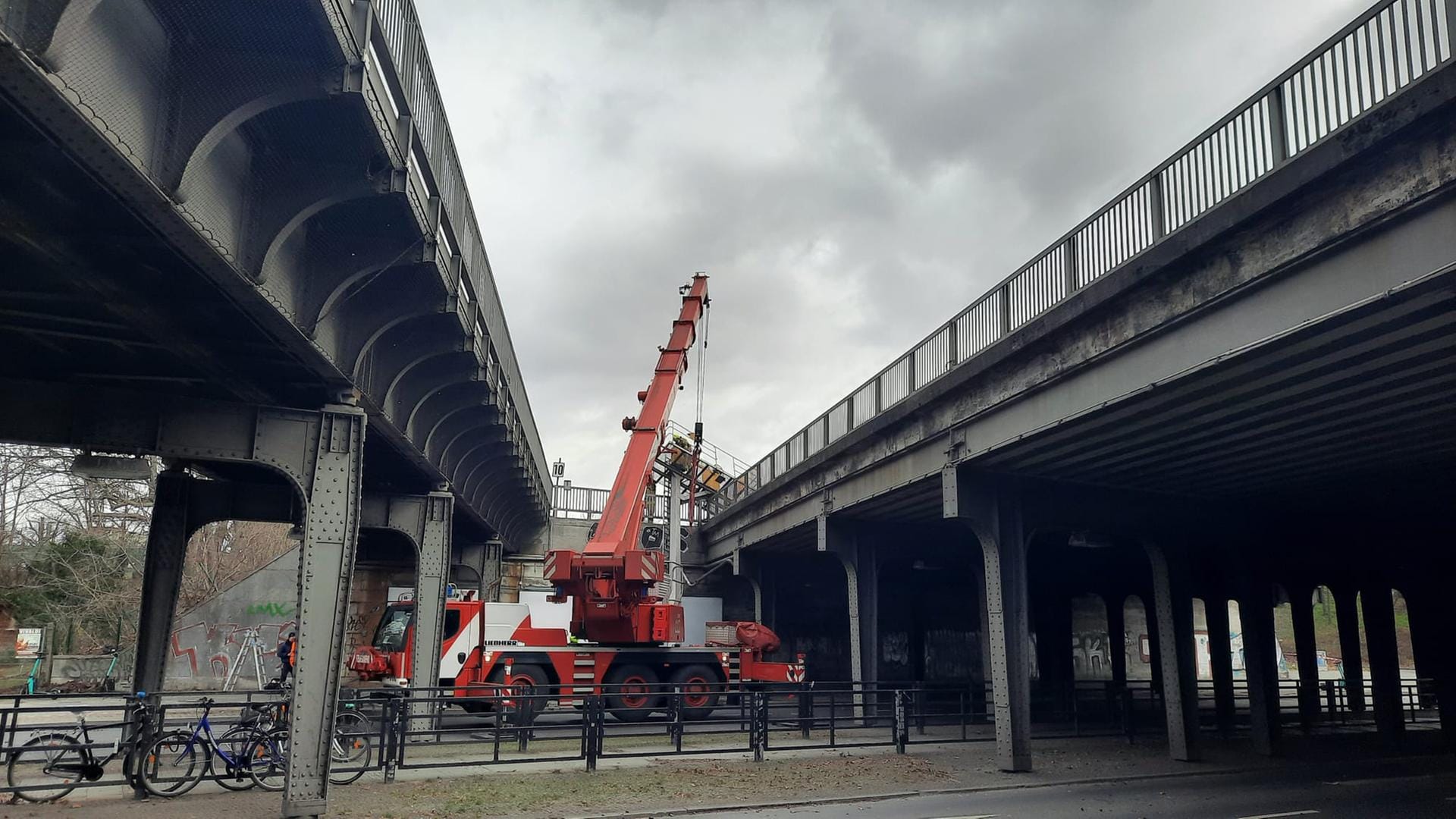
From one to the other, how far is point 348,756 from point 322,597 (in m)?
3.86

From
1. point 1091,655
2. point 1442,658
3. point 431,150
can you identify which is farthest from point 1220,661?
point 431,150

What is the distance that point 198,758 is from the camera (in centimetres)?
1209

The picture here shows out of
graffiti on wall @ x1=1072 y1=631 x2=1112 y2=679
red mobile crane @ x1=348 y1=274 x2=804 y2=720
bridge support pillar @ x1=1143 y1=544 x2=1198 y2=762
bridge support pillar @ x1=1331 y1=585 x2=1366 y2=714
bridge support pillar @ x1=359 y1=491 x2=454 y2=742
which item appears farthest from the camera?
graffiti on wall @ x1=1072 y1=631 x2=1112 y2=679

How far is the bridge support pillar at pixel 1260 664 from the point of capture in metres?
19.3

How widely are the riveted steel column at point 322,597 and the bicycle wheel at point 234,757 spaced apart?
2.18m

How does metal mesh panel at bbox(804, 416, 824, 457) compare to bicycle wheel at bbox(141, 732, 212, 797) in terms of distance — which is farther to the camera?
metal mesh panel at bbox(804, 416, 824, 457)

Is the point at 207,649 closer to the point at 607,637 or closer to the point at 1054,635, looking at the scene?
the point at 607,637

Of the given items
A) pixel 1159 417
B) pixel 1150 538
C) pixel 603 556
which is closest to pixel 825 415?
pixel 603 556

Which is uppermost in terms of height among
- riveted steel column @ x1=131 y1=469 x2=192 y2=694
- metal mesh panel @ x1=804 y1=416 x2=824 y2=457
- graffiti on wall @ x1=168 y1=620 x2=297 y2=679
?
metal mesh panel @ x1=804 y1=416 x2=824 y2=457

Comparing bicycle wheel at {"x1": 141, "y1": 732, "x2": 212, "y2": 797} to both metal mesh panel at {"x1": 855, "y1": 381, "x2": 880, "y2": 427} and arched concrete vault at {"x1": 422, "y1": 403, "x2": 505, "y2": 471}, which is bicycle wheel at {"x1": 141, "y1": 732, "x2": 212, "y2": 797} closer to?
arched concrete vault at {"x1": 422, "y1": 403, "x2": 505, "y2": 471}

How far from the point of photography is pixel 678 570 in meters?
28.8

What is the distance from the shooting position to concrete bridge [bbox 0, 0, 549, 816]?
6.38 meters

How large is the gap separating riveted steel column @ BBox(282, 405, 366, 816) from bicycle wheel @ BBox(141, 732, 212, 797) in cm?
219

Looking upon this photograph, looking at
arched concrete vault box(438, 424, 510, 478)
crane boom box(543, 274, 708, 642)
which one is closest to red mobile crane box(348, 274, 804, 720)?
crane boom box(543, 274, 708, 642)
